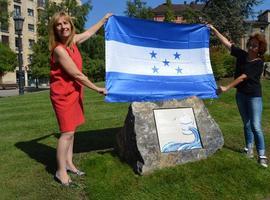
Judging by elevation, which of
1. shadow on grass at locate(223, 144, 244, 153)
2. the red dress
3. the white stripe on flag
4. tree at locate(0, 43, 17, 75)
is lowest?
tree at locate(0, 43, 17, 75)

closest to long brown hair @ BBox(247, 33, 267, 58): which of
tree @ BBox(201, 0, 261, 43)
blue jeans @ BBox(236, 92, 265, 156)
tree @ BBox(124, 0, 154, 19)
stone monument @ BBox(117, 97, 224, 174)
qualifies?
blue jeans @ BBox(236, 92, 265, 156)

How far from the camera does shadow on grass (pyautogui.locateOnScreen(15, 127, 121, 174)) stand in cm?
687

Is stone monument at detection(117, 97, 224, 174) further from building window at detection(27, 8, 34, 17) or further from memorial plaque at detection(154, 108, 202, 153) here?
building window at detection(27, 8, 34, 17)

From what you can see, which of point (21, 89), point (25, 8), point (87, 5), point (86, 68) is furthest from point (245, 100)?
point (25, 8)

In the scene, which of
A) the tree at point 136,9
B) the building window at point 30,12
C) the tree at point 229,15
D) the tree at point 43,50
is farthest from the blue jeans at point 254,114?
the building window at point 30,12

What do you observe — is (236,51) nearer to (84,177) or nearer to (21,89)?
(84,177)

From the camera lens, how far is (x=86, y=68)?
4525 centimetres

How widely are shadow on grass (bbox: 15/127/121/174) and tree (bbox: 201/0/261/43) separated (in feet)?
Result: 77.5

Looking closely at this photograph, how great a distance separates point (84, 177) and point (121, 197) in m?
0.86

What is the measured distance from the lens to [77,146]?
7570mm

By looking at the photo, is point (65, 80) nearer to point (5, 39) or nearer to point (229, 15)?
point (229, 15)

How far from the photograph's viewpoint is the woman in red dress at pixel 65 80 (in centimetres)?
538

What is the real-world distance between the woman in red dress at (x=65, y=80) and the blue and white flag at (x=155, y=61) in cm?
67

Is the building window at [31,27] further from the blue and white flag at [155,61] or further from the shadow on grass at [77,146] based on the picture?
the blue and white flag at [155,61]
